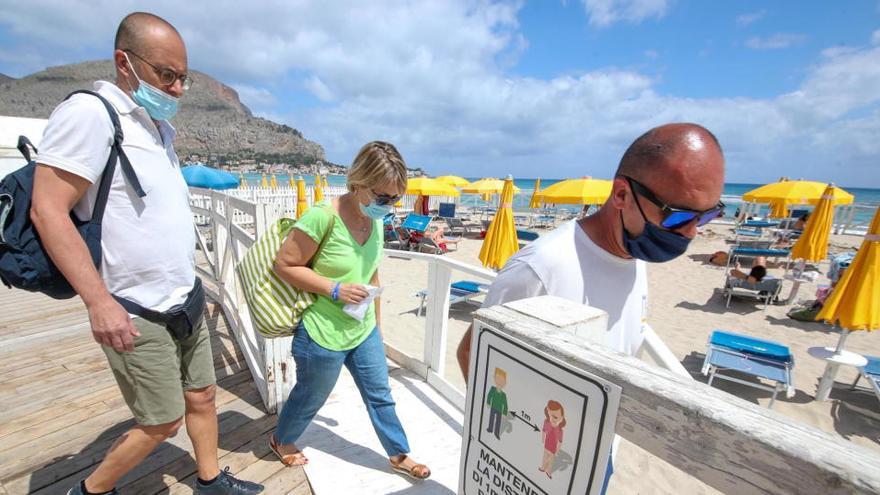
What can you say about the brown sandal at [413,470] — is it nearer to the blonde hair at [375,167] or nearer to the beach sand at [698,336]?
the beach sand at [698,336]

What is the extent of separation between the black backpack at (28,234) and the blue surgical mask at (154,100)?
0.54 ft

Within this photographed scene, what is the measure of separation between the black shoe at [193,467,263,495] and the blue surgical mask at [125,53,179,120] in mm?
1738

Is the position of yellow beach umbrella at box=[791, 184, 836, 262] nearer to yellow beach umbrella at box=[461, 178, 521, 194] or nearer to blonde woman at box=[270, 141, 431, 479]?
blonde woman at box=[270, 141, 431, 479]

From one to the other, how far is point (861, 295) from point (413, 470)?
5699mm

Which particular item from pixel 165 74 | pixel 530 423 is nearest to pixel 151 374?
pixel 165 74

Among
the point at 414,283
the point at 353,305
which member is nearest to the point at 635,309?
the point at 353,305

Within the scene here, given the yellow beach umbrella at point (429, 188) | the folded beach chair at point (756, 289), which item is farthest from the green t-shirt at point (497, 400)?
the yellow beach umbrella at point (429, 188)

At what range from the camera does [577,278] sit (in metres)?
1.22

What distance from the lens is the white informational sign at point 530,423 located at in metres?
0.67

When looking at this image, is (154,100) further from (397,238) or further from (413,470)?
(397,238)

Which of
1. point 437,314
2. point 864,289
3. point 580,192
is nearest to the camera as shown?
point 437,314

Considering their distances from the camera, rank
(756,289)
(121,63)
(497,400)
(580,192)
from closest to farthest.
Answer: (497,400)
(121,63)
(756,289)
(580,192)

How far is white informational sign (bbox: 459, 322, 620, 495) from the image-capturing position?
2.20 ft

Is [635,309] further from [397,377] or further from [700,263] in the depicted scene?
[700,263]
